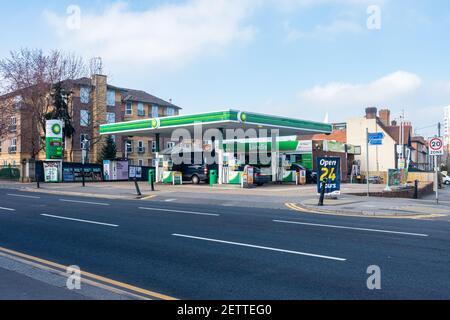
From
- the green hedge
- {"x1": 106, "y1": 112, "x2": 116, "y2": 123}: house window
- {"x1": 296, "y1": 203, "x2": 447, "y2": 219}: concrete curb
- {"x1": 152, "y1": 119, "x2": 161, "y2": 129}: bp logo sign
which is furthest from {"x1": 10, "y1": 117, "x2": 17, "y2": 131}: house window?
{"x1": 296, "y1": 203, "x2": 447, "y2": 219}: concrete curb

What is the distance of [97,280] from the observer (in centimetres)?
642

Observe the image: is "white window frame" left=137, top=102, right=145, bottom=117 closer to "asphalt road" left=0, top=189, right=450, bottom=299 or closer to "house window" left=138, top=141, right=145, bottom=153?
"house window" left=138, top=141, right=145, bottom=153

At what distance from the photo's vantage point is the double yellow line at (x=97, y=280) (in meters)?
5.66

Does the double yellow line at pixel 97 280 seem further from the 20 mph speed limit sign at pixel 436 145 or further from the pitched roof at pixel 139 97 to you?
the pitched roof at pixel 139 97

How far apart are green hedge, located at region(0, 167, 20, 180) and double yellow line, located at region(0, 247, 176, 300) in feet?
118

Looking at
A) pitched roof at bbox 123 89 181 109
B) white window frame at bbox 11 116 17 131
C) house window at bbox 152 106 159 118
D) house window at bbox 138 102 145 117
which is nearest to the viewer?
white window frame at bbox 11 116 17 131

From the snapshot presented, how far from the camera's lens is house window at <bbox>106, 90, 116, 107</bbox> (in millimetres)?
60656

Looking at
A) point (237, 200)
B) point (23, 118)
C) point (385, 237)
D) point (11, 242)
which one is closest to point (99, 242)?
point (11, 242)

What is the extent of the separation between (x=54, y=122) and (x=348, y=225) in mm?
30572

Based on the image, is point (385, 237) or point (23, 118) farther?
point (23, 118)

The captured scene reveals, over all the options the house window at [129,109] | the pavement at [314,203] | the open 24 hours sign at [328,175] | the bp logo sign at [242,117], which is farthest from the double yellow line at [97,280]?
the house window at [129,109]

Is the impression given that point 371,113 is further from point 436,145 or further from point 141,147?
point 436,145

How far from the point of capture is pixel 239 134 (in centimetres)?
3522
